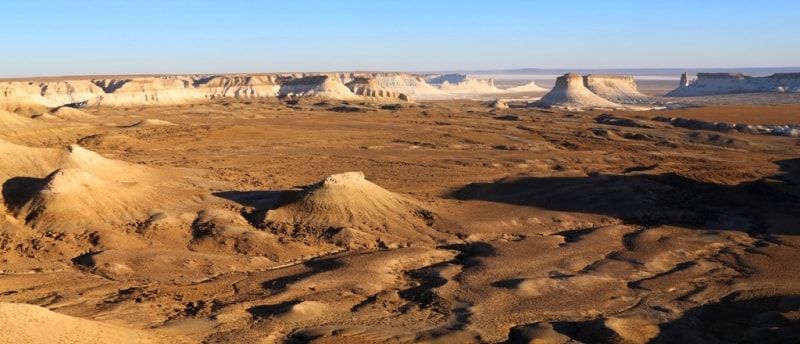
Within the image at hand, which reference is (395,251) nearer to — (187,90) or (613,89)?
(187,90)

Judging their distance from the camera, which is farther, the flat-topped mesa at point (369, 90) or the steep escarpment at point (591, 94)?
the flat-topped mesa at point (369, 90)

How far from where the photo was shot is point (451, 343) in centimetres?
1369

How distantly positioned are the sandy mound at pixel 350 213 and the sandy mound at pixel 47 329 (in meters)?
10.5

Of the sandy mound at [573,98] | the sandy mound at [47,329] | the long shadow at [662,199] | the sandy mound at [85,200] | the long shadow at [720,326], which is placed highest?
the sandy mound at [47,329]

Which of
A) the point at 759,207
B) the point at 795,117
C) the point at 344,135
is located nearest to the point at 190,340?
the point at 759,207

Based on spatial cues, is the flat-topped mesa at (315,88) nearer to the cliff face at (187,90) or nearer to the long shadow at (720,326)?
the cliff face at (187,90)

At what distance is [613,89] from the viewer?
412 ft

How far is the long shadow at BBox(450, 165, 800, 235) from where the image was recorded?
2577cm

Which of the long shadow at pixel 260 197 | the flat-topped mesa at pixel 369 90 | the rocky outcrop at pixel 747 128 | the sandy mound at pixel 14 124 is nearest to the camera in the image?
the long shadow at pixel 260 197

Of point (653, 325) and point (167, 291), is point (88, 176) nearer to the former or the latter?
point (167, 291)

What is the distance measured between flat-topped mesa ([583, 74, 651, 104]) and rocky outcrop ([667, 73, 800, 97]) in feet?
43.8

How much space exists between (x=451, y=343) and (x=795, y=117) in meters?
71.4

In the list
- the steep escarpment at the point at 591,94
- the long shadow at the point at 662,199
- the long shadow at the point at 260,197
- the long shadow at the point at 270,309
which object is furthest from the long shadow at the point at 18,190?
the steep escarpment at the point at 591,94

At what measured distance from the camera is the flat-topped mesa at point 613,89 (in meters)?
120
